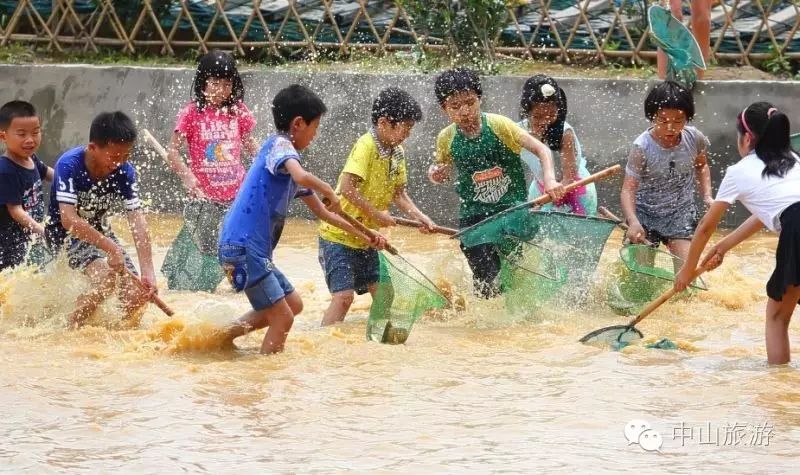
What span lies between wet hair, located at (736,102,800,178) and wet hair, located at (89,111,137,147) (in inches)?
112

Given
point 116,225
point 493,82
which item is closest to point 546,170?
point 493,82

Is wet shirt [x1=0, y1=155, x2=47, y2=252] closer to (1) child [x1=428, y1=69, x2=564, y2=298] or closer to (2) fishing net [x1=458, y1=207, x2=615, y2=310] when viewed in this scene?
(1) child [x1=428, y1=69, x2=564, y2=298]

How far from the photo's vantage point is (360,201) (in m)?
6.31

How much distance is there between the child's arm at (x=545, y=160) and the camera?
6219 mm

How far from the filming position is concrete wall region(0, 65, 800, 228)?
9086 mm

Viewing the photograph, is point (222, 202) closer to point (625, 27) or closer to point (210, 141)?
point (210, 141)

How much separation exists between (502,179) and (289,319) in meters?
A: 1.64

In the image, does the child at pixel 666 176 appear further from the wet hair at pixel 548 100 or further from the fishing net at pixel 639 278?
the wet hair at pixel 548 100

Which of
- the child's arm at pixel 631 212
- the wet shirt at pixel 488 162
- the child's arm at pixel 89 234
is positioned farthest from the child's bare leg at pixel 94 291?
the child's arm at pixel 631 212

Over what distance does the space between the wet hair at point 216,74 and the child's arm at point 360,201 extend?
1.46m

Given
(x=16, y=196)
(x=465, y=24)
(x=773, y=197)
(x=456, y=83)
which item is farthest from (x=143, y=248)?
(x=465, y=24)

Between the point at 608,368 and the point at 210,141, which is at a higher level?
the point at 210,141

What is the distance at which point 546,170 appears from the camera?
252 inches

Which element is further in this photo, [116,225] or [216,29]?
[216,29]
